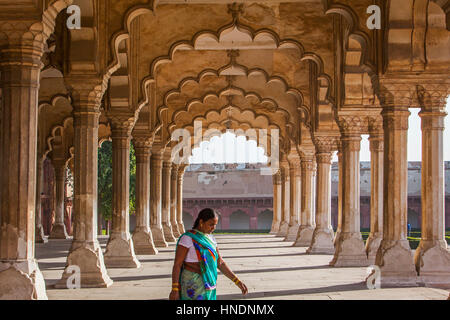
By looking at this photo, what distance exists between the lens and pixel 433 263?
10.3 m

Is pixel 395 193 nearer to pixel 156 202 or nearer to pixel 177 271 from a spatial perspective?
pixel 177 271

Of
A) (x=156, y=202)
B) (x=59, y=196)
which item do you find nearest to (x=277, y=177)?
(x=59, y=196)

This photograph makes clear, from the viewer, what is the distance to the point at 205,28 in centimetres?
1396

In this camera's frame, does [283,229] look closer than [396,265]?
No

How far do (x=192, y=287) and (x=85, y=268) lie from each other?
5.38 meters

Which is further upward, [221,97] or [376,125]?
[221,97]

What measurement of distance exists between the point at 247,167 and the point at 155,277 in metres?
42.1

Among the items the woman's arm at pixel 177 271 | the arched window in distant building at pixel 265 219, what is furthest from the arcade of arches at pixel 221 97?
the arched window in distant building at pixel 265 219

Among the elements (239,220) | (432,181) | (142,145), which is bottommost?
(239,220)

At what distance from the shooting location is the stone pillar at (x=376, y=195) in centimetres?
1404

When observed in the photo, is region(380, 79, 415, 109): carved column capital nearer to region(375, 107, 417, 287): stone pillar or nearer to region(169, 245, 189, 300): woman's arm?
region(375, 107, 417, 287): stone pillar

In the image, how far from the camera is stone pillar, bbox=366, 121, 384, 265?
14.0 m

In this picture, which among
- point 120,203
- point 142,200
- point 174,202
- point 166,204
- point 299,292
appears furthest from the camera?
point 174,202
